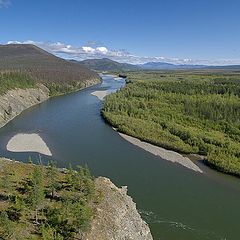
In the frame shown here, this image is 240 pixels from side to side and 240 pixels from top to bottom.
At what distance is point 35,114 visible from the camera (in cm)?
10825

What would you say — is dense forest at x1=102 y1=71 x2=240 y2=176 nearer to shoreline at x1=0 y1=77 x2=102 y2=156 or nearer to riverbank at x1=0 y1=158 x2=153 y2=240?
shoreline at x1=0 y1=77 x2=102 y2=156

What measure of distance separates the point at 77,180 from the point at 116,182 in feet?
41.2

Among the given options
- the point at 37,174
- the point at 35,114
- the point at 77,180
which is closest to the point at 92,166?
the point at 77,180

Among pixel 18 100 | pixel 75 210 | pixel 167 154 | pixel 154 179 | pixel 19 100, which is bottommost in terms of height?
pixel 154 179

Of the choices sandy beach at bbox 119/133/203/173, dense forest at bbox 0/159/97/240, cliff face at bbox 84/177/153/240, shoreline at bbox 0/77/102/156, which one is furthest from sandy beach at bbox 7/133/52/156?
cliff face at bbox 84/177/153/240

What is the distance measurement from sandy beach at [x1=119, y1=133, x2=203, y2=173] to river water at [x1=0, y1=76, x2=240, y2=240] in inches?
55.9

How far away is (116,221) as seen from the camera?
3706 cm

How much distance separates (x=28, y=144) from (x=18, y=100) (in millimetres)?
48714

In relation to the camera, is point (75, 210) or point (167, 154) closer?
point (75, 210)

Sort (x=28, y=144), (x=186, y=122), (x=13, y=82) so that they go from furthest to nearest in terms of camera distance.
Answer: (x=13, y=82), (x=186, y=122), (x=28, y=144)

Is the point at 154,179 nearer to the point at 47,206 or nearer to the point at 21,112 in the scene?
the point at 47,206

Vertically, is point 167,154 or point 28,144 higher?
point 167,154

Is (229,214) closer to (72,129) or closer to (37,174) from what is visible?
(37,174)

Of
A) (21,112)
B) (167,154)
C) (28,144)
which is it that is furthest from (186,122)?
(21,112)
